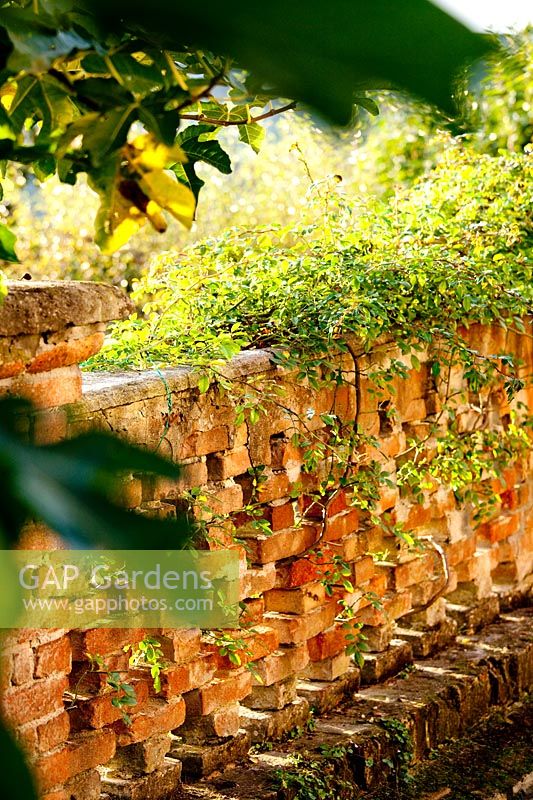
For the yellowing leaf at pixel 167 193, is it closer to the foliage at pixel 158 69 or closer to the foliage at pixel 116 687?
the foliage at pixel 158 69

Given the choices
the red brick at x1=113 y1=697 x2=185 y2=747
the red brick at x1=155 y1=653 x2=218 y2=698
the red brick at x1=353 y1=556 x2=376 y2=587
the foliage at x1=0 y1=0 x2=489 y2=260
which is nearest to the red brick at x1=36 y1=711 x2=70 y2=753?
the red brick at x1=113 y1=697 x2=185 y2=747

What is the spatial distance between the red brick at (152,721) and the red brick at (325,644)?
0.64 metres

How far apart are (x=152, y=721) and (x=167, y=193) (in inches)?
88.6

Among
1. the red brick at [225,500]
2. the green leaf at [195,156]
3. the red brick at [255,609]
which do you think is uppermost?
the green leaf at [195,156]

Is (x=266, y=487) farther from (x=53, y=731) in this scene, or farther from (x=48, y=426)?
(x=48, y=426)

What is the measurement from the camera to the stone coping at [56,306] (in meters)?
1.99

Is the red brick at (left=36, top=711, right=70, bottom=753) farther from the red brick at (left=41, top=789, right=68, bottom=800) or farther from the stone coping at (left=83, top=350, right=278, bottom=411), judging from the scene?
the stone coping at (left=83, top=350, right=278, bottom=411)

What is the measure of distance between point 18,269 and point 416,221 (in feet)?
20.7

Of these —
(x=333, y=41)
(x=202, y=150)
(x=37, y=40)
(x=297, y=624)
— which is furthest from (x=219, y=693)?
(x=333, y=41)

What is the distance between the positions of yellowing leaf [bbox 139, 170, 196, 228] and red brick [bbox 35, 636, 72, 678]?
5.78 ft

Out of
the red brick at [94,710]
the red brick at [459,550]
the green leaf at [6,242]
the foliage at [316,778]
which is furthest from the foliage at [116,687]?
the green leaf at [6,242]

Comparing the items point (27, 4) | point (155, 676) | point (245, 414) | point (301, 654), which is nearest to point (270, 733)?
point (301, 654)

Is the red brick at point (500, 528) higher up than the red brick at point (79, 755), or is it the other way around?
the red brick at point (500, 528)

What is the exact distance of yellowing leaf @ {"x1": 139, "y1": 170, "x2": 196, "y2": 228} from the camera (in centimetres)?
69
